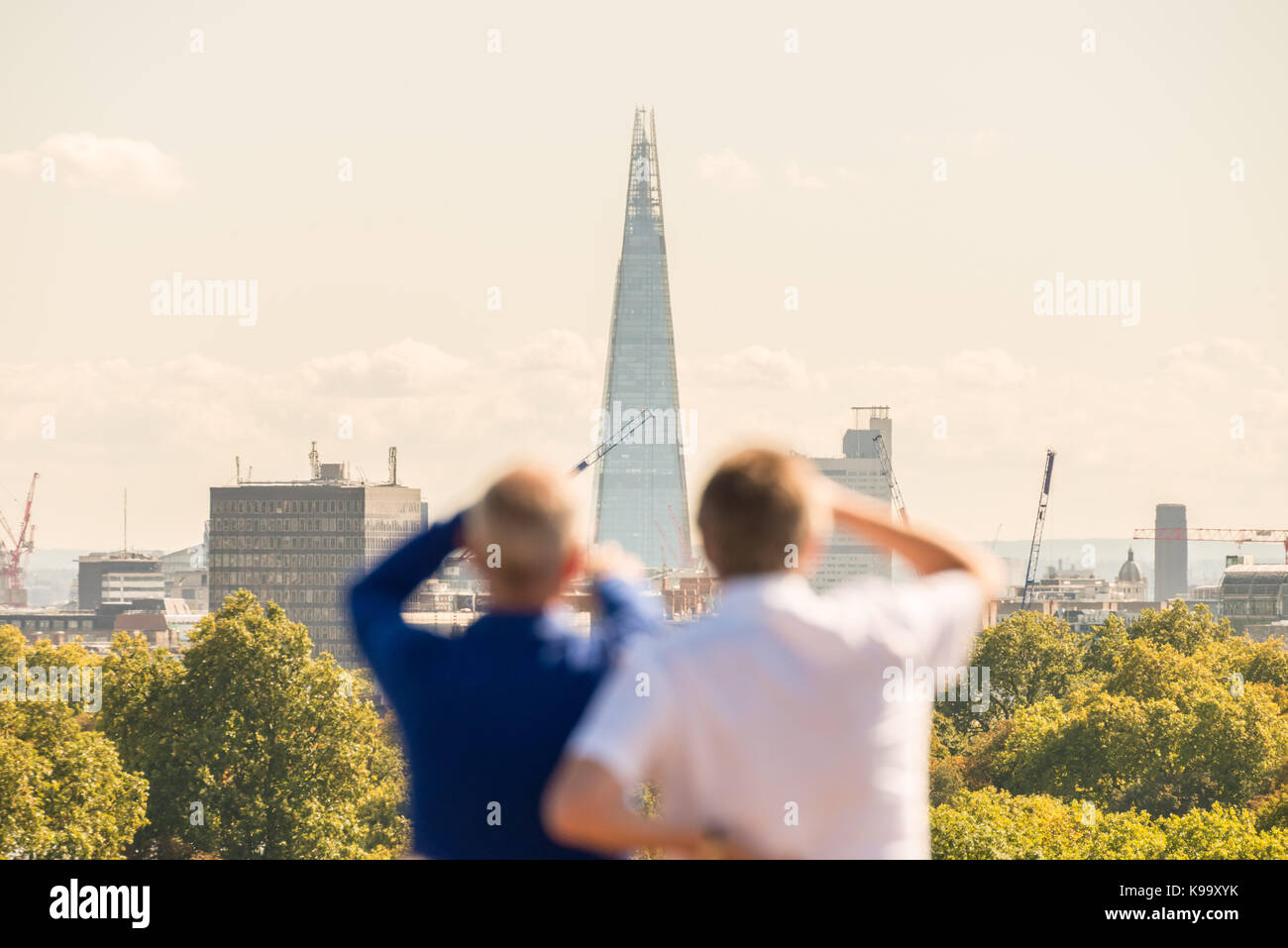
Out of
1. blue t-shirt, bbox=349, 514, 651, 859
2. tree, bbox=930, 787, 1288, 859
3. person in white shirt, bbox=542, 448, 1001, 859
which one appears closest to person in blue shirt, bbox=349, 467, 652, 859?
blue t-shirt, bbox=349, 514, 651, 859

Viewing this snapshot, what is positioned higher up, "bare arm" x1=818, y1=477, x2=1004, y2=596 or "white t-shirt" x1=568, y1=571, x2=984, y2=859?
"bare arm" x1=818, y1=477, x2=1004, y2=596

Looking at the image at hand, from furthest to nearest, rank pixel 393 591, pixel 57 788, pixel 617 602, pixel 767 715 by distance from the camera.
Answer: pixel 57 788 → pixel 393 591 → pixel 617 602 → pixel 767 715

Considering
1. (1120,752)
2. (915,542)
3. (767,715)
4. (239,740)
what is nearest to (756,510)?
(767,715)

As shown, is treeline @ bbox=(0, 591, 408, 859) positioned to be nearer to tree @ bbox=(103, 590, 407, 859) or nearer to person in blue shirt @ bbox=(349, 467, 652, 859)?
tree @ bbox=(103, 590, 407, 859)

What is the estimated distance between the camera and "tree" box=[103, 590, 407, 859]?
5366 centimetres

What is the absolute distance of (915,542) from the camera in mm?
5301

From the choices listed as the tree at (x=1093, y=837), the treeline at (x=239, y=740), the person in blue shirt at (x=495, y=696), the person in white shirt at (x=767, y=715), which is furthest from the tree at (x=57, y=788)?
the person in white shirt at (x=767, y=715)

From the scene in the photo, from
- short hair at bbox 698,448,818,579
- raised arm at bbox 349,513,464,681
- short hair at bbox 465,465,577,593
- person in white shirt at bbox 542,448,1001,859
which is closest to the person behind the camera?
person in white shirt at bbox 542,448,1001,859

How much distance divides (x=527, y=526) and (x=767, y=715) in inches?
43.4

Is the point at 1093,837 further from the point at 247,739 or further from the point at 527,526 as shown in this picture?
the point at 527,526

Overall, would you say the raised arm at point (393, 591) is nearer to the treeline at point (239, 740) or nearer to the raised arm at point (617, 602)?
the raised arm at point (617, 602)

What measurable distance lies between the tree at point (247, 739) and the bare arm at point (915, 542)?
164ft
